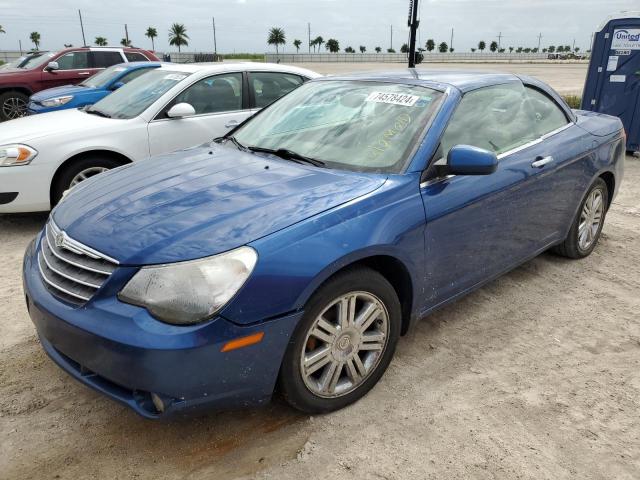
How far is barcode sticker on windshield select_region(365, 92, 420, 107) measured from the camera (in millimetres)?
3211

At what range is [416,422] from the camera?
2600mm

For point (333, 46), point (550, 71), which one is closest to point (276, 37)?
point (333, 46)

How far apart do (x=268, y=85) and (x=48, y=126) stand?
2.36m

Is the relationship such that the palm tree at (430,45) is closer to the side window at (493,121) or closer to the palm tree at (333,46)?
the palm tree at (333,46)

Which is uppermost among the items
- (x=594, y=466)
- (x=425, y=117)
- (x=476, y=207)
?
(x=425, y=117)

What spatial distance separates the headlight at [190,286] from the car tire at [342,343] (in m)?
0.36

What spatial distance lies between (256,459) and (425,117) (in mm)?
1976

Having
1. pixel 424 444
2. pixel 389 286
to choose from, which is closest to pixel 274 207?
pixel 389 286

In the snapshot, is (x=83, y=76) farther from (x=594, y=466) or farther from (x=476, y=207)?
(x=594, y=466)

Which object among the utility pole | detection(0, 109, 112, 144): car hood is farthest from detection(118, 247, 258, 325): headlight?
the utility pole

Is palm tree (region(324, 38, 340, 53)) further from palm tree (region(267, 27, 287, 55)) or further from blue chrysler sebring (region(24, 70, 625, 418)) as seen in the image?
blue chrysler sebring (region(24, 70, 625, 418))

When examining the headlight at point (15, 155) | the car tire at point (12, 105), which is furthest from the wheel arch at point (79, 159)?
the car tire at point (12, 105)

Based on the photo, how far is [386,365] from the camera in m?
2.84

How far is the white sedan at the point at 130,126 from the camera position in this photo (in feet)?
16.3
